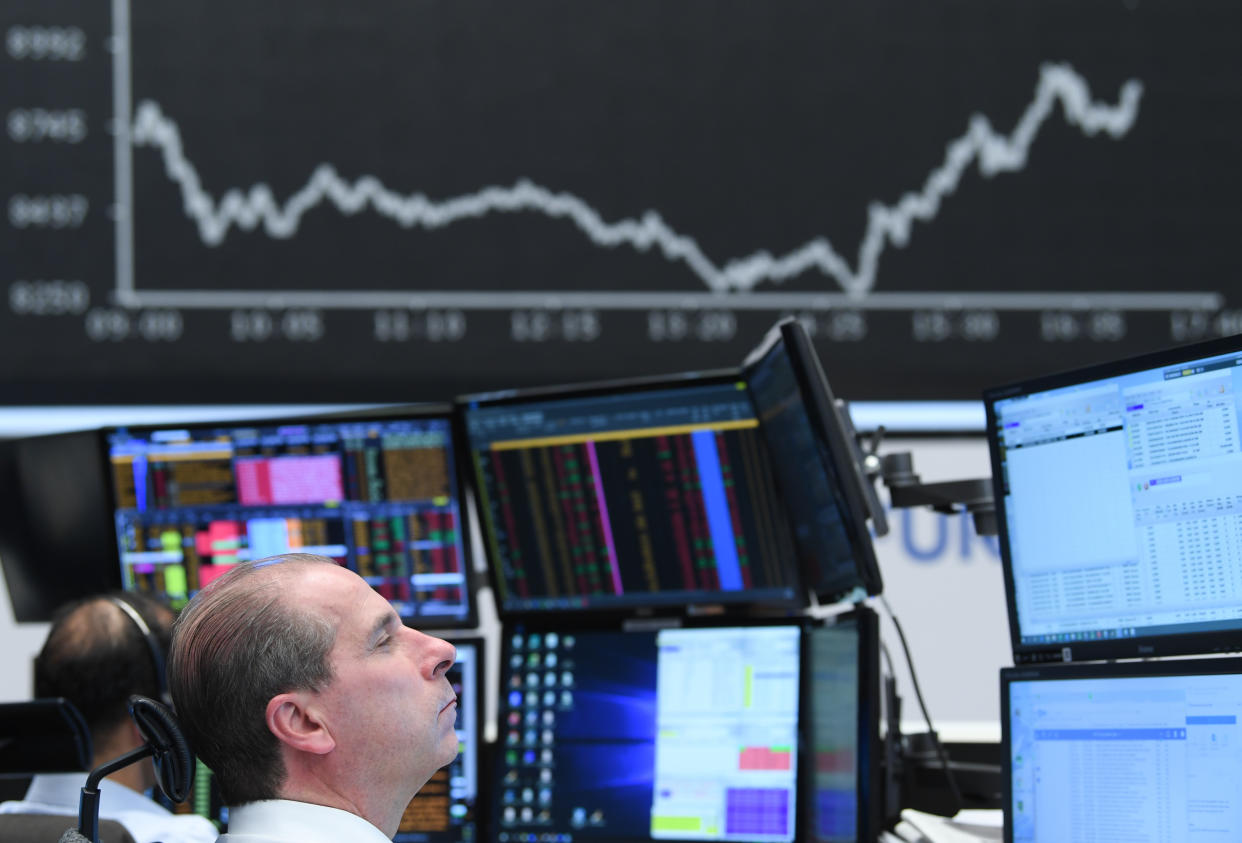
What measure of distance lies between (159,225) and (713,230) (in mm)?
1378

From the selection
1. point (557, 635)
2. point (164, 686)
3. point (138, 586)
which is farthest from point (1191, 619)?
point (138, 586)

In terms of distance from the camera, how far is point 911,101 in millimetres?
3613

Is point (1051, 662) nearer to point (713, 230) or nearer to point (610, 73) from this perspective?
point (713, 230)

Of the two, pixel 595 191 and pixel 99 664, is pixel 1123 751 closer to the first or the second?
pixel 99 664

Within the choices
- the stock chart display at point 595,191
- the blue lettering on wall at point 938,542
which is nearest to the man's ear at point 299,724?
the stock chart display at point 595,191

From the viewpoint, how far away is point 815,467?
2.09 m

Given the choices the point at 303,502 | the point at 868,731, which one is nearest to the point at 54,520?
the point at 303,502

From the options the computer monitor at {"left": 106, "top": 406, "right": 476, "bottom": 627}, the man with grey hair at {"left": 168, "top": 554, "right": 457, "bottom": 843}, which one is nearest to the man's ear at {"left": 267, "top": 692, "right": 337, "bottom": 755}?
the man with grey hair at {"left": 168, "top": 554, "right": 457, "bottom": 843}

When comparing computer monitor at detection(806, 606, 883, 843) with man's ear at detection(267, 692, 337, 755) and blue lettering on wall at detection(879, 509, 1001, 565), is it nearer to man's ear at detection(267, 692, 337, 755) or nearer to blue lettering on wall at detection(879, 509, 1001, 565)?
man's ear at detection(267, 692, 337, 755)

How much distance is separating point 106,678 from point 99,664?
2 centimetres

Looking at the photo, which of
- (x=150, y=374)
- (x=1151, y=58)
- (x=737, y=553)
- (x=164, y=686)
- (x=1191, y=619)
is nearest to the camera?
(x=1191, y=619)

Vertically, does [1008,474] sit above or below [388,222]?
below

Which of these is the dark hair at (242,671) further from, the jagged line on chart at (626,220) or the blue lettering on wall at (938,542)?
the blue lettering on wall at (938,542)

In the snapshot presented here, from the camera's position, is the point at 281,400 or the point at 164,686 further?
the point at 281,400
